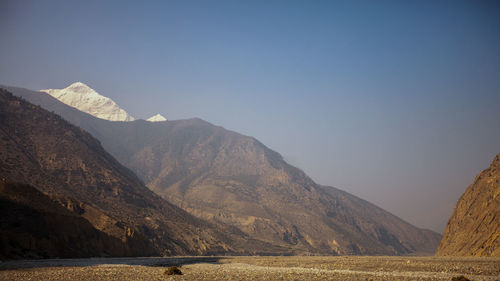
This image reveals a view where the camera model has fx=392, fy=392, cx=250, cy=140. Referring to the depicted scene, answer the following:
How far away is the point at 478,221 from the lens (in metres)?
78.6

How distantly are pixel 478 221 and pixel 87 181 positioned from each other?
9072 cm

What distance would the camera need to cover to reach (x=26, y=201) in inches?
2009

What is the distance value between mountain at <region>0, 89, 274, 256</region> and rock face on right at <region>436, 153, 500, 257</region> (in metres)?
55.8

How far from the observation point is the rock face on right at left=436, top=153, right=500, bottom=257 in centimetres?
6794

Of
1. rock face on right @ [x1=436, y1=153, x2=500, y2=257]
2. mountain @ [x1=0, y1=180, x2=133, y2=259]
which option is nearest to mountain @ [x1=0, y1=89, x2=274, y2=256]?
mountain @ [x1=0, y1=180, x2=133, y2=259]

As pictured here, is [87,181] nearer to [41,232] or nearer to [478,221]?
[41,232]

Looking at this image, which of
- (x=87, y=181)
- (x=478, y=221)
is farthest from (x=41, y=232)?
(x=478, y=221)

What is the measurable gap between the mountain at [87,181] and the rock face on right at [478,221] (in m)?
55.8

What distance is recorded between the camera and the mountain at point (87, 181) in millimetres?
81500

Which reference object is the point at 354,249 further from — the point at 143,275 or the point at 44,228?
the point at 143,275

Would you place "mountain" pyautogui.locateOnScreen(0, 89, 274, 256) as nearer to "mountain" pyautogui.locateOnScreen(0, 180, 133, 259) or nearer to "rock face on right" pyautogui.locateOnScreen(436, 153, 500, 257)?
"mountain" pyautogui.locateOnScreen(0, 180, 133, 259)

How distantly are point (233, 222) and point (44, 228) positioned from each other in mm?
122501

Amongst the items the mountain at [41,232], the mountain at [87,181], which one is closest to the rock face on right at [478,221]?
the mountain at [87,181]

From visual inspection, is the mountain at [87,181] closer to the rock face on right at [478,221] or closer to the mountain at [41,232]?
the mountain at [41,232]
